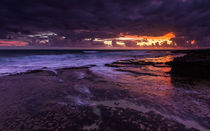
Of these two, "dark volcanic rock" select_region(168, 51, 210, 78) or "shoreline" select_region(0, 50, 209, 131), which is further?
"dark volcanic rock" select_region(168, 51, 210, 78)

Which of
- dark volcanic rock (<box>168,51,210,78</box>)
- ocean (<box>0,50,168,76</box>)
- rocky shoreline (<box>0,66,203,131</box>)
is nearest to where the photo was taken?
rocky shoreline (<box>0,66,203,131</box>)

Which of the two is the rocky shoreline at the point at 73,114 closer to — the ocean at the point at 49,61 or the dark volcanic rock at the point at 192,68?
the ocean at the point at 49,61

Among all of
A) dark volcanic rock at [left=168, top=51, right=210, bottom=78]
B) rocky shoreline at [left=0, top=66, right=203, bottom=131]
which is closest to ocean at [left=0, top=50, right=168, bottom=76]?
dark volcanic rock at [left=168, top=51, right=210, bottom=78]

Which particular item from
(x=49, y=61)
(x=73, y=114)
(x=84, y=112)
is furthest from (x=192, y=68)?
(x=49, y=61)

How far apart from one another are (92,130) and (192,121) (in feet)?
12.2

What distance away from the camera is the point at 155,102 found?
5.89m

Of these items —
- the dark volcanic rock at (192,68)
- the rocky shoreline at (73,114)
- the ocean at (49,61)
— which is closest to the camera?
the rocky shoreline at (73,114)

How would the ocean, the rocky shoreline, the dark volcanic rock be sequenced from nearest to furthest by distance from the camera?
1. the rocky shoreline
2. the dark volcanic rock
3. the ocean

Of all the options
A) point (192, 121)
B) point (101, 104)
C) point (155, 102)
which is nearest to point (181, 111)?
point (192, 121)

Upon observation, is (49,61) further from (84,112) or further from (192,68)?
(192,68)

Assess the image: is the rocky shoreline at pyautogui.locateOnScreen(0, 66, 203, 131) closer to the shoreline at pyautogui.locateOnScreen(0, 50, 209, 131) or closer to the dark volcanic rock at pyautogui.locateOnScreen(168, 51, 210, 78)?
the shoreline at pyautogui.locateOnScreen(0, 50, 209, 131)

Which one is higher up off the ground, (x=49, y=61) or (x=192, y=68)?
(x=192, y=68)

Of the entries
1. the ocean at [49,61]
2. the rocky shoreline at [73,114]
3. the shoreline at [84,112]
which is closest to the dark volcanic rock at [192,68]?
the ocean at [49,61]

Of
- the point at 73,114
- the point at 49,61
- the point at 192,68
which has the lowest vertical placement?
the point at 49,61
